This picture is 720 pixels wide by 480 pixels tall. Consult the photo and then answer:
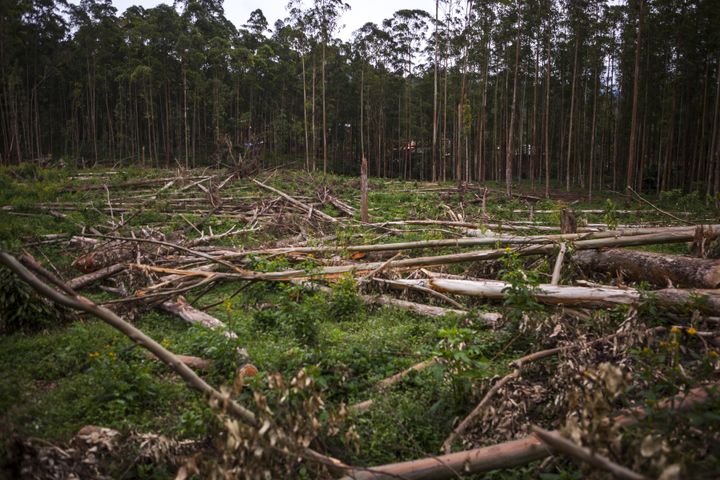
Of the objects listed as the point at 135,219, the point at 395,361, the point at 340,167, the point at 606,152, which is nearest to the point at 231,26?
the point at 340,167

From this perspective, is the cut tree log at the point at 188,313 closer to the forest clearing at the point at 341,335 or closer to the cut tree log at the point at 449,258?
the forest clearing at the point at 341,335

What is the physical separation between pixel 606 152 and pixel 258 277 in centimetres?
3833

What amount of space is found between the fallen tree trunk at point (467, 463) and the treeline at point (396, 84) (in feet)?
56.9

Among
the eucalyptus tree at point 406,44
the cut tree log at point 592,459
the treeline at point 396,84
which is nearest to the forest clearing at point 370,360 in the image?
the cut tree log at point 592,459

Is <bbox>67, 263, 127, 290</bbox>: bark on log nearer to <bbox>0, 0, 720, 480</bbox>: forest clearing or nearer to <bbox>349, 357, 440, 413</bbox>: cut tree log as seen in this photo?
<bbox>0, 0, 720, 480</bbox>: forest clearing

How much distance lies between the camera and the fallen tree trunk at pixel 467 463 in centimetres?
252

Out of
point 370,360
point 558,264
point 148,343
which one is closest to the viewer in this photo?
point 148,343

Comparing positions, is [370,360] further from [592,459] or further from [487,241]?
[487,241]

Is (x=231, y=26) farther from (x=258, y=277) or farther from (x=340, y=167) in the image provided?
(x=258, y=277)

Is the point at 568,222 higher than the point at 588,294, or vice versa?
the point at 568,222

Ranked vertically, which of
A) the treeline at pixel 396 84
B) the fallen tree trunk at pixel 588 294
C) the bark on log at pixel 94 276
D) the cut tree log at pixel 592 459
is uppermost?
the treeline at pixel 396 84

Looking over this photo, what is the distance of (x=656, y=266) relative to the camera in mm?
5695

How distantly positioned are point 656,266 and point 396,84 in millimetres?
36200

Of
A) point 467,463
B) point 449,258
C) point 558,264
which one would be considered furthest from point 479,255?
point 467,463
